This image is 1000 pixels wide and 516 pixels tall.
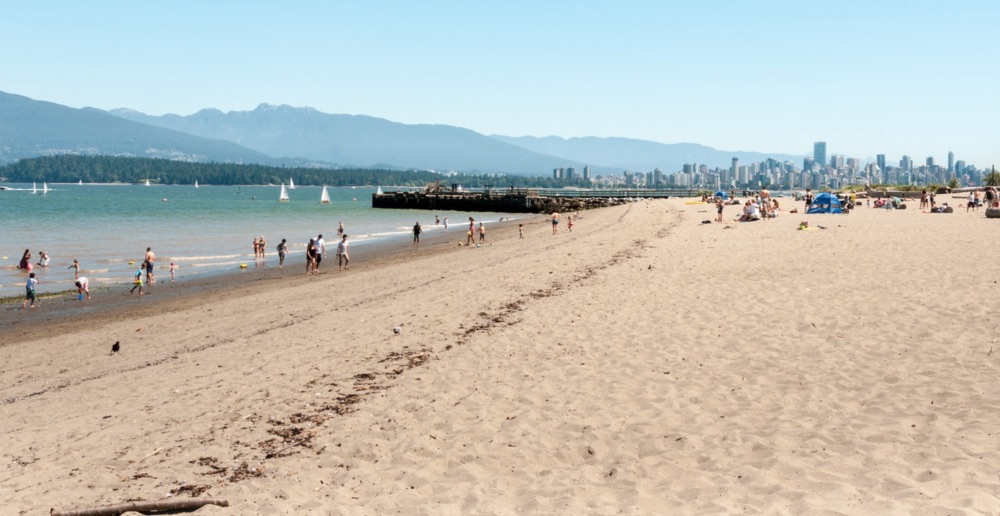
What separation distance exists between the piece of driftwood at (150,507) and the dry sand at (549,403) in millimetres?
164

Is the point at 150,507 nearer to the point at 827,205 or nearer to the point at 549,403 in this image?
the point at 549,403

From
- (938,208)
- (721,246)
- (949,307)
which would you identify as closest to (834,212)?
(938,208)

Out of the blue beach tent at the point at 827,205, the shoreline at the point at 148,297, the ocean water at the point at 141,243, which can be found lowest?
the shoreline at the point at 148,297

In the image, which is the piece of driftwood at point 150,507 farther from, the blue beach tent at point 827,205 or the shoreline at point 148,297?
→ the blue beach tent at point 827,205

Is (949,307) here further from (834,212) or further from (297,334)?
(834,212)

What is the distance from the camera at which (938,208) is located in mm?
38438

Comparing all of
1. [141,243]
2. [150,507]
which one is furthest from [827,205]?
[141,243]

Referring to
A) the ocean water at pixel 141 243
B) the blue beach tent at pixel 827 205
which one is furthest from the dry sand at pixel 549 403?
the blue beach tent at pixel 827 205

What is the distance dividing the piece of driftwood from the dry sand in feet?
0.54

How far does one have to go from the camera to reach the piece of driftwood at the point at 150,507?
5.82m

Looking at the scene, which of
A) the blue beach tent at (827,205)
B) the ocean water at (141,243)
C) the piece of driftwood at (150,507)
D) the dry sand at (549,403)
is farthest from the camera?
the blue beach tent at (827,205)

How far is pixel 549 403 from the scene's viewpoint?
27.0ft

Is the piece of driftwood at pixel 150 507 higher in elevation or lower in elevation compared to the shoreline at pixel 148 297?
higher

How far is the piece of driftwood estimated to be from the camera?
5816 millimetres
